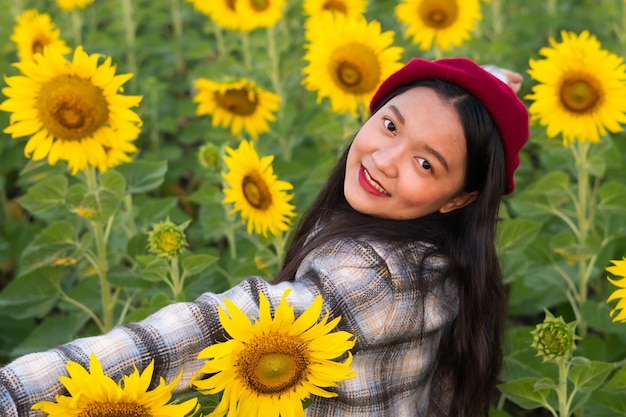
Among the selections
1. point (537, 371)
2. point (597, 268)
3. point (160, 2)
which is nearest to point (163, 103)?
point (160, 2)

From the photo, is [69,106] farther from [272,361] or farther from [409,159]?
[272,361]

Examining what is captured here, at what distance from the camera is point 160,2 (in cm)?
470

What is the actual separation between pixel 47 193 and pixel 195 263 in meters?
0.43

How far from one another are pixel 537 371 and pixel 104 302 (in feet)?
3.42

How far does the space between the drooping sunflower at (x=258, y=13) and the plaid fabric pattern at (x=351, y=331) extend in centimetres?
194

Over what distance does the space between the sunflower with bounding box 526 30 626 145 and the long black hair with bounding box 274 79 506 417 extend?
777mm

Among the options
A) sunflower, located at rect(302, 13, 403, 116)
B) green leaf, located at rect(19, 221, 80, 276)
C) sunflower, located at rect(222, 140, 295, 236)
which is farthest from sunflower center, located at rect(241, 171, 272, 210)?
sunflower, located at rect(302, 13, 403, 116)

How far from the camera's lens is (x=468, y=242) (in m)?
1.86

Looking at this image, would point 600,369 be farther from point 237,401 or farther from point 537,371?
point 237,401

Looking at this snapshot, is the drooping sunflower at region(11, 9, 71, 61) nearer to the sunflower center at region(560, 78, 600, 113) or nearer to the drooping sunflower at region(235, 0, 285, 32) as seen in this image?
the drooping sunflower at region(235, 0, 285, 32)

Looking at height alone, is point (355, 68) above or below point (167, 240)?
above

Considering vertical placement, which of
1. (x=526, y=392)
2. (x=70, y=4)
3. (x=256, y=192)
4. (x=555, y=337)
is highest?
(x=70, y=4)

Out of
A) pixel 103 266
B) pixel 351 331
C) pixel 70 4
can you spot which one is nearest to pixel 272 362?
→ pixel 351 331

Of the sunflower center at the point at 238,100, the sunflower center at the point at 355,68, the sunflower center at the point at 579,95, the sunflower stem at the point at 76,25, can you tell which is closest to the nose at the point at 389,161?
the sunflower center at the point at 579,95
